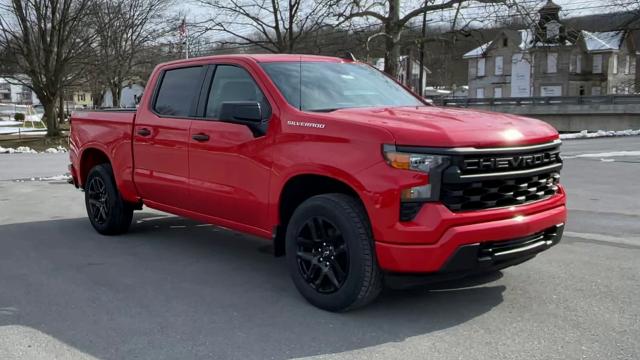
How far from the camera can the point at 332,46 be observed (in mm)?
24531

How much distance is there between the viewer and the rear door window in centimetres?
607

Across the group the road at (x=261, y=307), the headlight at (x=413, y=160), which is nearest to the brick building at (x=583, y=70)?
the road at (x=261, y=307)

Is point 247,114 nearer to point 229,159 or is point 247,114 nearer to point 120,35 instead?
point 229,159

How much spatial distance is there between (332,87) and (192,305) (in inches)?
83.2

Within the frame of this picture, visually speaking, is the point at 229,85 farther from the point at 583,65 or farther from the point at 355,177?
the point at 583,65

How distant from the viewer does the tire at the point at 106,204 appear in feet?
23.7

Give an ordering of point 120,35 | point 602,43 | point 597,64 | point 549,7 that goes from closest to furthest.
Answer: point 549,7 → point 120,35 → point 602,43 → point 597,64

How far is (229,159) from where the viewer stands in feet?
Result: 17.6

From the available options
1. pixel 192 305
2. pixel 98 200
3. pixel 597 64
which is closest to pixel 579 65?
pixel 597 64

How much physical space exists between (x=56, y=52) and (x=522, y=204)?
2913cm

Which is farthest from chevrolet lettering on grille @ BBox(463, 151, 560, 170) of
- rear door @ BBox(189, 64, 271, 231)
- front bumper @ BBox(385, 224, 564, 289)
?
rear door @ BBox(189, 64, 271, 231)

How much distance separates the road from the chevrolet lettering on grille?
105 cm

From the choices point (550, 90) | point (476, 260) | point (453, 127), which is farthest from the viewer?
point (550, 90)

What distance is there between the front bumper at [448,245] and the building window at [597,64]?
225 ft
